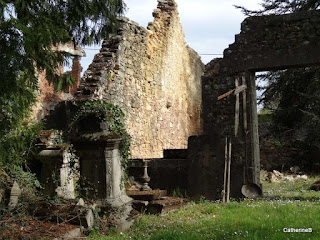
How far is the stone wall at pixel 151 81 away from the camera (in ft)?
34.8

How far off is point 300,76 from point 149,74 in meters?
5.05

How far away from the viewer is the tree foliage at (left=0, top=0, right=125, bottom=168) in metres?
4.72

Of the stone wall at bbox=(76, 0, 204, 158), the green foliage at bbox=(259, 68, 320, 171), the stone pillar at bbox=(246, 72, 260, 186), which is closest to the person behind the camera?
the stone pillar at bbox=(246, 72, 260, 186)

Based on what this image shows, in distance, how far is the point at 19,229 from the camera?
507 centimetres

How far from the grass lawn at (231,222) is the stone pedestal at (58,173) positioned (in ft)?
4.46

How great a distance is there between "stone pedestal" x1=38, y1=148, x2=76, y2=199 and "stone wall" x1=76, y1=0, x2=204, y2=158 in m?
3.27

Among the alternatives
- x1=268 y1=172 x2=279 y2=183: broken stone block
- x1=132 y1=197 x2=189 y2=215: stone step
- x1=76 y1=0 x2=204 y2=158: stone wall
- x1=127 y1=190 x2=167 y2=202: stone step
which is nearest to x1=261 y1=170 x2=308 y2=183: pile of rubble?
x1=268 y1=172 x2=279 y2=183: broken stone block

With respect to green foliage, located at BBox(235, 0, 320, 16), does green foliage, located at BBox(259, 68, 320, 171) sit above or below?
below

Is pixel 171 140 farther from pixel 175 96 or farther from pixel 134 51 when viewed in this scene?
pixel 134 51

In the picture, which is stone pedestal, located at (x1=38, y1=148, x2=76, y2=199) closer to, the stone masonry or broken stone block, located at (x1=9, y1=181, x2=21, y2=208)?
broken stone block, located at (x1=9, y1=181, x2=21, y2=208)

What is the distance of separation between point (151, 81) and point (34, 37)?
8.36 m

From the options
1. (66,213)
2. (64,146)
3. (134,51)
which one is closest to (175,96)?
(134,51)

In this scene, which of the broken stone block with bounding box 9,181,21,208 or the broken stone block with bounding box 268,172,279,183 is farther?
the broken stone block with bounding box 268,172,279,183

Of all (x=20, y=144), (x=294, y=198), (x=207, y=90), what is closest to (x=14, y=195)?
(x=20, y=144)
